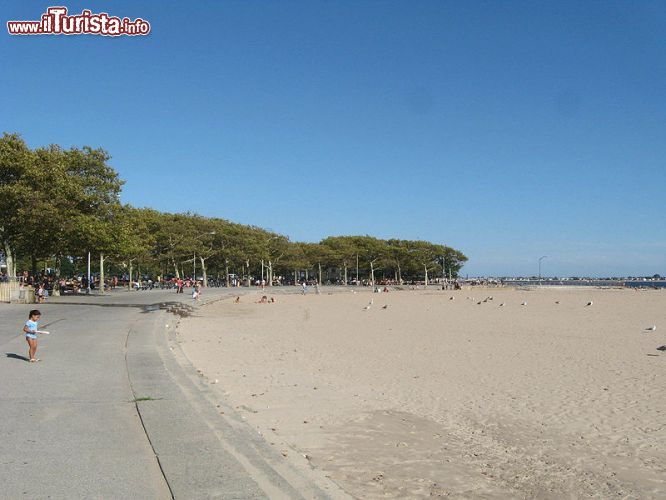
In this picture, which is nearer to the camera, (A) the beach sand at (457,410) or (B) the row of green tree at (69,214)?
(A) the beach sand at (457,410)

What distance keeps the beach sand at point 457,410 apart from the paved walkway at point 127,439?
0.76 meters

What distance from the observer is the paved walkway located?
15.1ft

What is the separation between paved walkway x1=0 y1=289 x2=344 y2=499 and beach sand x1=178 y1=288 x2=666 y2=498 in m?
0.76

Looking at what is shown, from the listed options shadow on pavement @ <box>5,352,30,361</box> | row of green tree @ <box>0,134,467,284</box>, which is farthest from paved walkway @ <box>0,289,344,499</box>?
row of green tree @ <box>0,134,467,284</box>

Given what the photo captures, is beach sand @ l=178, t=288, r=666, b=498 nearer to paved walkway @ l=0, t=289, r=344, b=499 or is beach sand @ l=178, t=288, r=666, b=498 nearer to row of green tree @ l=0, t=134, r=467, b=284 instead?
paved walkway @ l=0, t=289, r=344, b=499

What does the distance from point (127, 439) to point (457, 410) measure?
5505mm

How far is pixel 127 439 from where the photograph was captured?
602 cm

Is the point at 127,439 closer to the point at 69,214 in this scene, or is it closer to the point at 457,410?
the point at 457,410

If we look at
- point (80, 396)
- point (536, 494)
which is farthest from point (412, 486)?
point (80, 396)

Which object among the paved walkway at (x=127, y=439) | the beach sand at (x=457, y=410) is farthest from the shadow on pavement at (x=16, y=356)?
the beach sand at (x=457, y=410)

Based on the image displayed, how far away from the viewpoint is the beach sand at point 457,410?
611cm

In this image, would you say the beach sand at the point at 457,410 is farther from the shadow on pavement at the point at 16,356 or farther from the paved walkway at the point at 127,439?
the shadow on pavement at the point at 16,356

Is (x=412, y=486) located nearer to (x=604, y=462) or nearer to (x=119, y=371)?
(x=604, y=462)

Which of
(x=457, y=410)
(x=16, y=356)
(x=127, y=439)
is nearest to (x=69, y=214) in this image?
(x=16, y=356)
